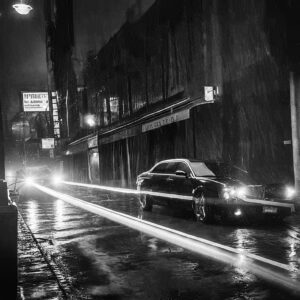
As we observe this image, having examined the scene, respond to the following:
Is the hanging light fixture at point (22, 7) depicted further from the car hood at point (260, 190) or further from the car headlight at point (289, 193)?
the car headlight at point (289, 193)

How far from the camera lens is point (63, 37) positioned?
54.8 metres

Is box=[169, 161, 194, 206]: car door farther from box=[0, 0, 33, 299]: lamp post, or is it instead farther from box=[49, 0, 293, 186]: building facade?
box=[0, 0, 33, 299]: lamp post

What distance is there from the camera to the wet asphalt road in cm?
603

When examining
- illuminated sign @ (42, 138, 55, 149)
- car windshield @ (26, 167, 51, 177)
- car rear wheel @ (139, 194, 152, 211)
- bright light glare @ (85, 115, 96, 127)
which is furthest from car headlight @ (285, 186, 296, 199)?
illuminated sign @ (42, 138, 55, 149)

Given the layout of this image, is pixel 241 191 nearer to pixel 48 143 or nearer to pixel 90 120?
pixel 90 120

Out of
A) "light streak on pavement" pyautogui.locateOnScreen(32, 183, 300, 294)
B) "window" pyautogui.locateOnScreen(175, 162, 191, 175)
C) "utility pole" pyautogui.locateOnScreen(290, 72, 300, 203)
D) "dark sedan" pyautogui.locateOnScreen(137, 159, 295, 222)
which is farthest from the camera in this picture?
"utility pole" pyautogui.locateOnScreen(290, 72, 300, 203)

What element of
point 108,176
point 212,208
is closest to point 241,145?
point 212,208

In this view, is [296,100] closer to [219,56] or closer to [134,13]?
[219,56]

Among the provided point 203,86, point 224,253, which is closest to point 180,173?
point 224,253

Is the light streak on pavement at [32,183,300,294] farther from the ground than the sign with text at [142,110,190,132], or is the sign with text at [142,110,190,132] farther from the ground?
the sign with text at [142,110,190,132]

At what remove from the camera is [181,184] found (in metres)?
13.8

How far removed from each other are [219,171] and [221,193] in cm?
153

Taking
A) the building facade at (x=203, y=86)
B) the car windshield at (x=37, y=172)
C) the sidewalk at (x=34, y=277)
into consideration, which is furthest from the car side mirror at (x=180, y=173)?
the car windshield at (x=37, y=172)

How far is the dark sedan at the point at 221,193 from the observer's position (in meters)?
12.0
